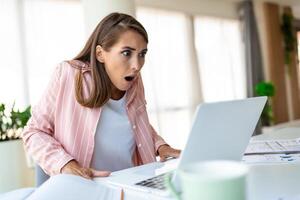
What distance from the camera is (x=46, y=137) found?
3.87 feet

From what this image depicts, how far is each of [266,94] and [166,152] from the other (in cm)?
418

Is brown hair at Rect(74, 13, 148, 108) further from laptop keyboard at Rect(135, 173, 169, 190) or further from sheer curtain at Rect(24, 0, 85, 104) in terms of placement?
sheer curtain at Rect(24, 0, 85, 104)

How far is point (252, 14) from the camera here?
5.57 meters

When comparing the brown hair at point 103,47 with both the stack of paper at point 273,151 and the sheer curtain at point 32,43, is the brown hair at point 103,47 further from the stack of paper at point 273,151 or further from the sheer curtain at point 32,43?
the sheer curtain at point 32,43

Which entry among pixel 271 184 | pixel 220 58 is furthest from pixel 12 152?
pixel 220 58

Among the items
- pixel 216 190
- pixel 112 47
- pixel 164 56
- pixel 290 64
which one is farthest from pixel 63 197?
pixel 290 64

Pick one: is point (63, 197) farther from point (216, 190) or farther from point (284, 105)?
point (284, 105)

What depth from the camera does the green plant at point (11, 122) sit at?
2.57 m

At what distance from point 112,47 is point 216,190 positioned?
2.70 feet

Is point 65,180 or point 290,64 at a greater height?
point 290,64

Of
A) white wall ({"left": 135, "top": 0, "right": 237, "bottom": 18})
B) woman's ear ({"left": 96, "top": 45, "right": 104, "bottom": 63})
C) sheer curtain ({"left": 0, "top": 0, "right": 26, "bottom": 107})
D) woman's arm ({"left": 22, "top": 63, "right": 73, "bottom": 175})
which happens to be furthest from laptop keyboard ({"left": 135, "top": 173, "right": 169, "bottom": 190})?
white wall ({"left": 135, "top": 0, "right": 237, "bottom": 18})

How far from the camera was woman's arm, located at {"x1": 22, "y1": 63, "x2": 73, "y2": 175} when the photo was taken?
110cm

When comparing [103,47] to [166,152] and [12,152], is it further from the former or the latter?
[12,152]

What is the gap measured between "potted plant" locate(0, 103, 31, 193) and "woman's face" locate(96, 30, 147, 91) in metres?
1.59
